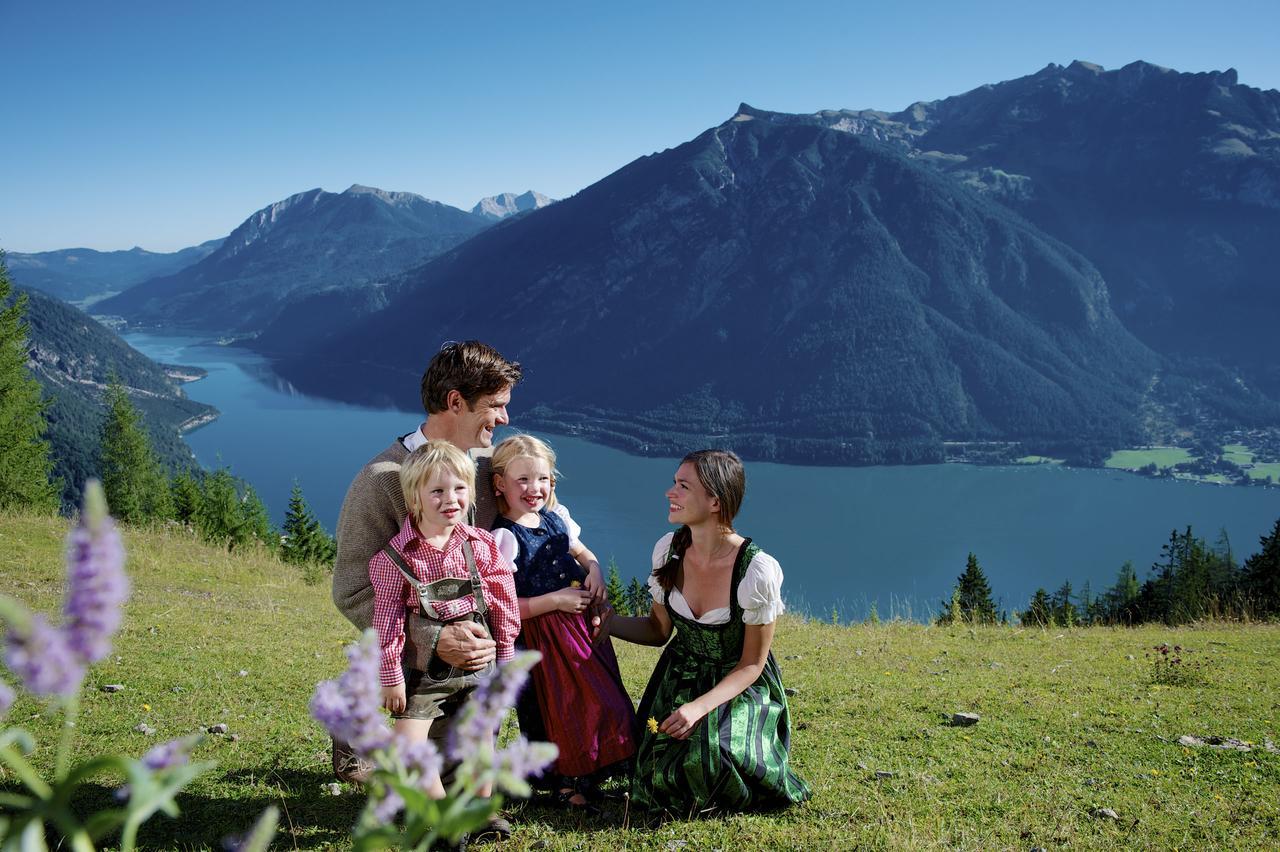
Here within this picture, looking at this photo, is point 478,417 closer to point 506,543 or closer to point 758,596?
point 506,543

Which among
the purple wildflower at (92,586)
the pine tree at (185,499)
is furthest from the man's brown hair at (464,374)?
the pine tree at (185,499)

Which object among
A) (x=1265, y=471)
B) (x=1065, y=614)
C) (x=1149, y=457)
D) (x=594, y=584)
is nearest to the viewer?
A: (x=594, y=584)

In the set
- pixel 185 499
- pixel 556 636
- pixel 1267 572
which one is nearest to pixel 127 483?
pixel 185 499

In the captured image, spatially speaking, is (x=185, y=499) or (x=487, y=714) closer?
(x=487, y=714)

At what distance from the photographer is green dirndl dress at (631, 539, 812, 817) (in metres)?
4.23

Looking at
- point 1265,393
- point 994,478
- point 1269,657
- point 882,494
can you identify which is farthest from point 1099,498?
point 1269,657

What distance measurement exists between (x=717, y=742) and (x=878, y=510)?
400ft

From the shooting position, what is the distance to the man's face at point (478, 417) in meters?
4.35

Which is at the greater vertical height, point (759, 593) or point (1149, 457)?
point (759, 593)

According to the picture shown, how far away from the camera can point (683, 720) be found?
4098mm

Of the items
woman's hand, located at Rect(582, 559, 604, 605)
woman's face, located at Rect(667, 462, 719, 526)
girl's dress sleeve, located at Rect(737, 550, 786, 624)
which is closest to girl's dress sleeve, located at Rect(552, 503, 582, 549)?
woman's hand, located at Rect(582, 559, 604, 605)

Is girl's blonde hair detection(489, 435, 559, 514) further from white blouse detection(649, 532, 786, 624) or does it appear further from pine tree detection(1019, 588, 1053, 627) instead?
pine tree detection(1019, 588, 1053, 627)

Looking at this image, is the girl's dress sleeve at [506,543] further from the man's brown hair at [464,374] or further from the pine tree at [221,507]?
the pine tree at [221,507]

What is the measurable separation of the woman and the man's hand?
3.12 ft
